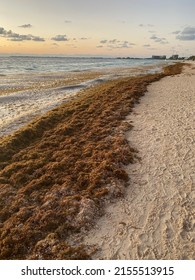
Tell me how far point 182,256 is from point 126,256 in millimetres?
1224

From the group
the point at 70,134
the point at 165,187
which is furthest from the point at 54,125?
the point at 165,187

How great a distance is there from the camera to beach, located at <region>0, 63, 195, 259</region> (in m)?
6.32

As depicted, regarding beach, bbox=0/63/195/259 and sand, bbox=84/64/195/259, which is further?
beach, bbox=0/63/195/259

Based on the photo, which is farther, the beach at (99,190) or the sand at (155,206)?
the beach at (99,190)

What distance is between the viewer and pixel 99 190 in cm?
836

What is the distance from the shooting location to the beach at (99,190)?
20.7 ft

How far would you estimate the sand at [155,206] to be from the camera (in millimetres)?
6133

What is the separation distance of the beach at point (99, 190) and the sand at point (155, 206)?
23mm

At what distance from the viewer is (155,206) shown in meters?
7.56

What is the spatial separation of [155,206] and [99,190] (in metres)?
1.80

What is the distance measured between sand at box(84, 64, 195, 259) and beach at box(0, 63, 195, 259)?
0.08ft

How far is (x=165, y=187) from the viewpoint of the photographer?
8430mm

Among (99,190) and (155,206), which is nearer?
(155,206)

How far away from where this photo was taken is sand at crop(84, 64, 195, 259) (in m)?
6.13
